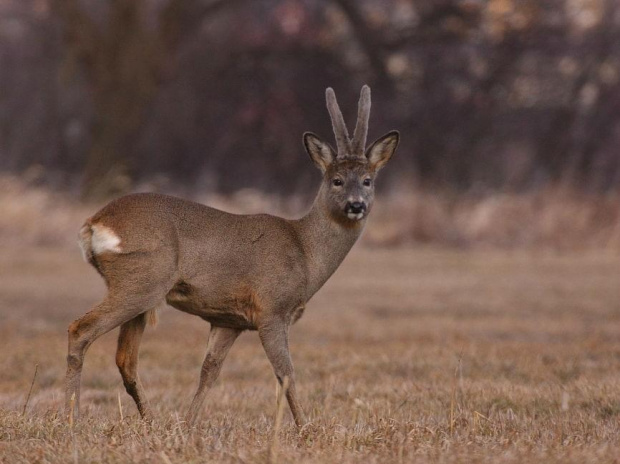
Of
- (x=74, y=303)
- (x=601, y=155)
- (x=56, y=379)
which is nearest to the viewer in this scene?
(x=56, y=379)

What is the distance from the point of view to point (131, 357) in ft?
20.2

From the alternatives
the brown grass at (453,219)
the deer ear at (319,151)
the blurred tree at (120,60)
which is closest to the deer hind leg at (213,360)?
the deer ear at (319,151)

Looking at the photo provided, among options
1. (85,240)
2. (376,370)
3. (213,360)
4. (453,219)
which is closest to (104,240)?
(85,240)

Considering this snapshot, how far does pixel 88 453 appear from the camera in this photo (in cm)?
445

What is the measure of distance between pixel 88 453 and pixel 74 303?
8.17 meters

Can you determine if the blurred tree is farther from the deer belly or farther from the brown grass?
the deer belly

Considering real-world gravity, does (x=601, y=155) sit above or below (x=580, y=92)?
below

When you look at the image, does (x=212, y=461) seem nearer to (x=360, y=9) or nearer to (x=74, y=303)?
(x=74, y=303)

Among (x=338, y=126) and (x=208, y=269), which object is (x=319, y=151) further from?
(x=208, y=269)

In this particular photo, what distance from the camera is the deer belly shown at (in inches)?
232

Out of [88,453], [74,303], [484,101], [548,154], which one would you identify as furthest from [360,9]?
[88,453]

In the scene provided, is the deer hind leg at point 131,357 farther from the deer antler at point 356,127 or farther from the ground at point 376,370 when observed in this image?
the deer antler at point 356,127

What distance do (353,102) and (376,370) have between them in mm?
15338

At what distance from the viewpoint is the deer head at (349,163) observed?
6371mm
